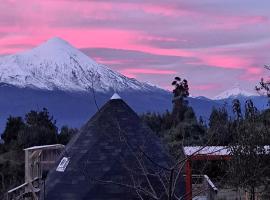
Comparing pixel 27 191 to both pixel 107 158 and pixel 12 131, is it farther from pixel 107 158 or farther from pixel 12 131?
pixel 12 131

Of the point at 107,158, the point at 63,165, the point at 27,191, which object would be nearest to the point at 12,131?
the point at 27,191

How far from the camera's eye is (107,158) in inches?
774

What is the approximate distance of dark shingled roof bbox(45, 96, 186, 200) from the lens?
741 inches

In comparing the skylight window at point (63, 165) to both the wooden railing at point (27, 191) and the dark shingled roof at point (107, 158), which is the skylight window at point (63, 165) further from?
the wooden railing at point (27, 191)

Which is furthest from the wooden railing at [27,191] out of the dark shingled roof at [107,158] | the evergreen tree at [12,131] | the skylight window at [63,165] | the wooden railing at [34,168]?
the evergreen tree at [12,131]

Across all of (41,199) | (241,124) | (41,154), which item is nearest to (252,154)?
(241,124)

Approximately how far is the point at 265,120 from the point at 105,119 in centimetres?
581

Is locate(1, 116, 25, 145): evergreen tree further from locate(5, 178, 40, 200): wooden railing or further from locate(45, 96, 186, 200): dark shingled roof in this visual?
locate(45, 96, 186, 200): dark shingled roof

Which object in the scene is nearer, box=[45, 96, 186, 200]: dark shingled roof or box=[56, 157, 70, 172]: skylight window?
box=[45, 96, 186, 200]: dark shingled roof

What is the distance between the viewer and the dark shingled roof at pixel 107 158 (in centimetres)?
1883

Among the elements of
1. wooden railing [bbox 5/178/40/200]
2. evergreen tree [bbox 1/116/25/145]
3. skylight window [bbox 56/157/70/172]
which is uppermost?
evergreen tree [bbox 1/116/25/145]

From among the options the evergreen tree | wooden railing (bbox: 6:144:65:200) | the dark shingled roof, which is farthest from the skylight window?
the evergreen tree

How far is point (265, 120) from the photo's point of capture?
75.7ft

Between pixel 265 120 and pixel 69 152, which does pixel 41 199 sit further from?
pixel 265 120
